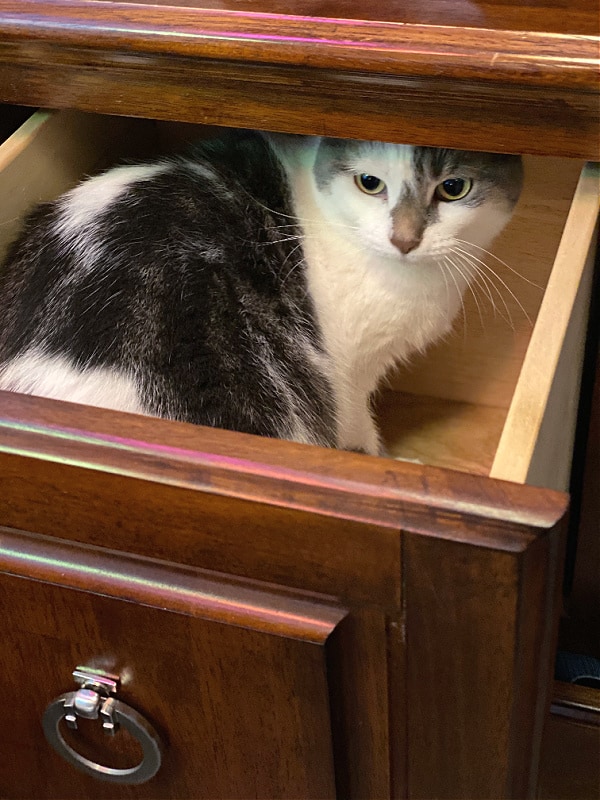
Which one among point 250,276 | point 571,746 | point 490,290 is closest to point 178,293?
point 250,276

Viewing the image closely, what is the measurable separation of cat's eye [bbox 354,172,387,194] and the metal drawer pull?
1.53 ft

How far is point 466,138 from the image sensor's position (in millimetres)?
597

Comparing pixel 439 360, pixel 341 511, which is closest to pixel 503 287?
pixel 439 360

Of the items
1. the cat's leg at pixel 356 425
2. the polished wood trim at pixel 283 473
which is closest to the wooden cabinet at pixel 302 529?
the polished wood trim at pixel 283 473

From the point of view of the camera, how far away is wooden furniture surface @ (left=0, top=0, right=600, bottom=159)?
1.77 feet

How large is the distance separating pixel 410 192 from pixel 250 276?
0.16 m

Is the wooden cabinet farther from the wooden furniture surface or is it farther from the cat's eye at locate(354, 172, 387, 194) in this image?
the cat's eye at locate(354, 172, 387, 194)

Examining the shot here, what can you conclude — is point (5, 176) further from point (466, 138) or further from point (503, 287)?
point (503, 287)

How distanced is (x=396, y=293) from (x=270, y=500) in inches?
17.2

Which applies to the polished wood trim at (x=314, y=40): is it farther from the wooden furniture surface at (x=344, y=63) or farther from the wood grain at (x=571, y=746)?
the wood grain at (x=571, y=746)

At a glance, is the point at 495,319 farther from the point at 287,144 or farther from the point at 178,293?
the point at 178,293

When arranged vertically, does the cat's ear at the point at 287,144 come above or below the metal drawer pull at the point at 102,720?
above

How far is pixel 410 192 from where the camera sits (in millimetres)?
728

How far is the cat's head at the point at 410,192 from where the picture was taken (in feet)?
2.35
